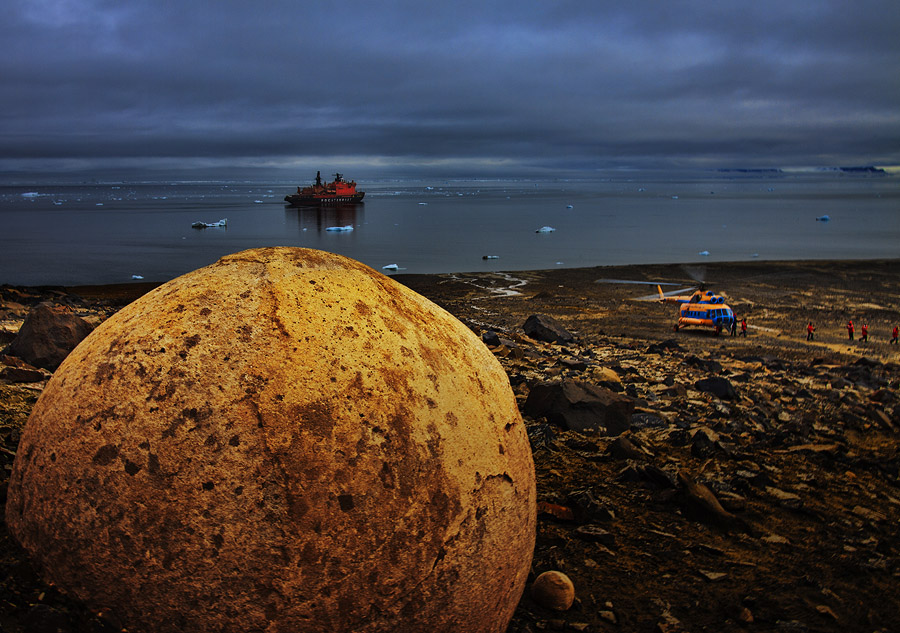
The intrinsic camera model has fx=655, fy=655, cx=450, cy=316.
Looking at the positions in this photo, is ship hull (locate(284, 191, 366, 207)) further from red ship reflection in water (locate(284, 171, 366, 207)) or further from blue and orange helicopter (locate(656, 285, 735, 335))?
blue and orange helicopter (locate(656, 285, 735, 335))

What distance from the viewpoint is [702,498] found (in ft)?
16.6

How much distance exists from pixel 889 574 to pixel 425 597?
3.77 metres

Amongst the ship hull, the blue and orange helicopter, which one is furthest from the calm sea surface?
the blue and orange helicopter

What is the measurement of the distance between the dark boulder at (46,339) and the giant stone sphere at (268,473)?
4.69m

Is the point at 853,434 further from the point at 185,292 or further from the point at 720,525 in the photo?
the point at 185,292

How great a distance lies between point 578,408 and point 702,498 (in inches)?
71.5

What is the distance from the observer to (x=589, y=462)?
5.84 m

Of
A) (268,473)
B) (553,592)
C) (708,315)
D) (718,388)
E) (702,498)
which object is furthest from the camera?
(708,315)

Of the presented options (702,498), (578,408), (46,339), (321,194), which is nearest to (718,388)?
(578,408)

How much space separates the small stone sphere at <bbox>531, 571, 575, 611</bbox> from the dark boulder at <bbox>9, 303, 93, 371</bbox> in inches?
223

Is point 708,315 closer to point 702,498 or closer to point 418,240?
point 702,498

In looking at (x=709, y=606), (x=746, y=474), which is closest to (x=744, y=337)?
(x=746, y=474)

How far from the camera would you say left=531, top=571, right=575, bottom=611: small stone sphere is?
11.6 feet

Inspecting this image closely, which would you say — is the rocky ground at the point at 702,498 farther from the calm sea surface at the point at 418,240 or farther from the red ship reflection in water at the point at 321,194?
the red ship reflection in water at the point at 321,194
